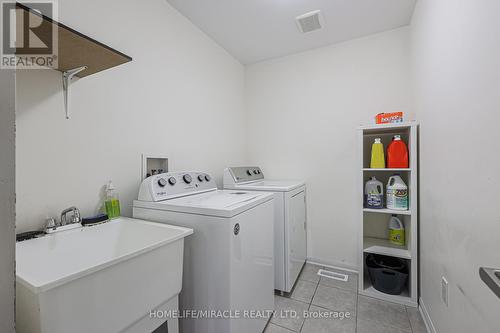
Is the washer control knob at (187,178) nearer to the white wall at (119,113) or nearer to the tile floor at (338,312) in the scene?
the white wall at (119,113)

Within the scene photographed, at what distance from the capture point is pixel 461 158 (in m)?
1.02

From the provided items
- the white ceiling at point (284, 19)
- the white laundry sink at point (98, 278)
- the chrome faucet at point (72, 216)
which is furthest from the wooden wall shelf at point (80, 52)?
the white ceiling at point (284, 19)

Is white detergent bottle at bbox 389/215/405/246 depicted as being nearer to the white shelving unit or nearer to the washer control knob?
the white shelving unit

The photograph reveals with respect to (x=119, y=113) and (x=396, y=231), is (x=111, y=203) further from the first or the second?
(x=396, y=231)

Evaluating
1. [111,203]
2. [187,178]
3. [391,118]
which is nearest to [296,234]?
[187,178]

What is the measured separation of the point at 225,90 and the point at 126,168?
1.47 meters

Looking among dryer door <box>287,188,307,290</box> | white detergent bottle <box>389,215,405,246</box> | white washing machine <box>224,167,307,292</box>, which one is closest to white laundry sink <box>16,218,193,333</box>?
white washing machine <box>224,167,307,292</box>

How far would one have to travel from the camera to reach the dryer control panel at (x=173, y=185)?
133 centimetres

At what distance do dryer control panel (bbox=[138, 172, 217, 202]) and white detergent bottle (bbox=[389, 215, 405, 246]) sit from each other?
1.69 m

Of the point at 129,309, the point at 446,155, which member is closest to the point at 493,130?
the point at 446,155

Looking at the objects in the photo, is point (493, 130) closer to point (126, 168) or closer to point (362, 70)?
point (362, 70)

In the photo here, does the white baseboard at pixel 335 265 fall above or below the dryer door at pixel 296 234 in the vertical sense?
below

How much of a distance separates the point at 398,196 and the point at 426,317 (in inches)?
33.7

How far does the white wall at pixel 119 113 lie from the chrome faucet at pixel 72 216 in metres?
0.04
